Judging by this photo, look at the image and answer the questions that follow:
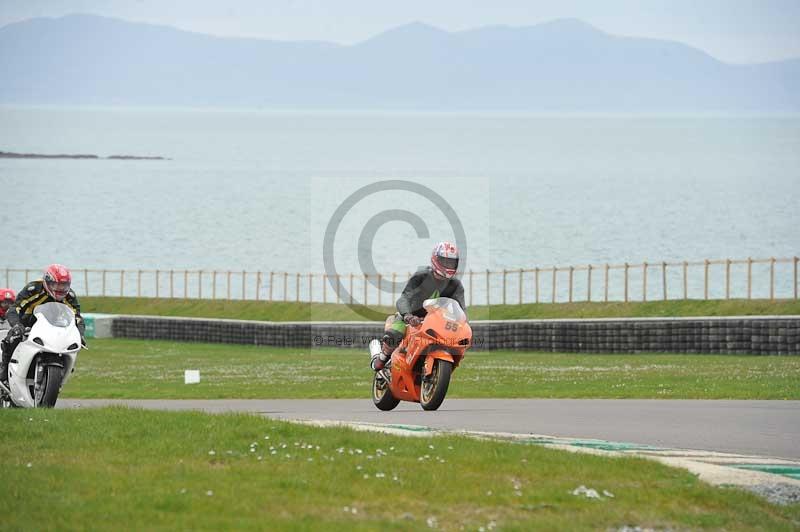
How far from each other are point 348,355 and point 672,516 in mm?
34925

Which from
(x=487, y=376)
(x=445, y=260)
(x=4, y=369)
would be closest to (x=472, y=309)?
(x=487, y=376)

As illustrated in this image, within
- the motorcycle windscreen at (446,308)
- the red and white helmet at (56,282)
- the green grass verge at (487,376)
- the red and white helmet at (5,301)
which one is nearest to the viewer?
the motorcycle windscreen at (446,308)

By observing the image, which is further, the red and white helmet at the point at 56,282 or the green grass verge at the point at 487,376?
the green grass verge at the point at 487,376

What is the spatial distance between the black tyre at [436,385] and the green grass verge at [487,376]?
6.56m

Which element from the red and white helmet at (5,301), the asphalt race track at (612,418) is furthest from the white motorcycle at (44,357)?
the asphalt race track at (612,418)

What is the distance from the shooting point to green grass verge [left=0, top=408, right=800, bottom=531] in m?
9.86

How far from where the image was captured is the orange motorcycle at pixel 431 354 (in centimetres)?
1688

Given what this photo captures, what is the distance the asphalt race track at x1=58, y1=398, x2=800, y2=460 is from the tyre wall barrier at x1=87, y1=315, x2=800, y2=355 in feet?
53.6

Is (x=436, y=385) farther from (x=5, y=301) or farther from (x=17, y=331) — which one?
(x=5, y=301)

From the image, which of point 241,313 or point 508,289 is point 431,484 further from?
point 508,289

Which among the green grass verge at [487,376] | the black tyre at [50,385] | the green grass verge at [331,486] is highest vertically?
the black tyre at [50,385]

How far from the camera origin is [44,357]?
1695 cm

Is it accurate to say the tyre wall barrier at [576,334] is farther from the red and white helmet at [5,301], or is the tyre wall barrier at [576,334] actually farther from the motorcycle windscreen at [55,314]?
the motorcycle windscreen at [55,314]

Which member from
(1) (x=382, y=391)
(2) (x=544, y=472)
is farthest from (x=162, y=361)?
(2) (x=544, y=472)
